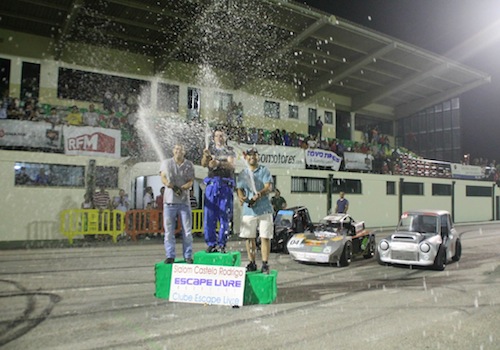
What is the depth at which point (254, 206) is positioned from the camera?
250 inches

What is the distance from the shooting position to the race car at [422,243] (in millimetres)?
9320

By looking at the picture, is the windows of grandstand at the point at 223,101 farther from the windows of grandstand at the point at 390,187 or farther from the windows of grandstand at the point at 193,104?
the windows of grandstand at the point at 390,187

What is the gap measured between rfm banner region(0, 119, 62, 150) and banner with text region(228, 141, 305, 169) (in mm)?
6835

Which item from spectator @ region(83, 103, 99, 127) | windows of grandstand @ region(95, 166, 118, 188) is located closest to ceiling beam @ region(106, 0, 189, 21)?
spectator @ region(83, 103, 99, 127)

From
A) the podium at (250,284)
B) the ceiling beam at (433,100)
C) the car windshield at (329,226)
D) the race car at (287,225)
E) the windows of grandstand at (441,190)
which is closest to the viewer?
the podium at (250,284)

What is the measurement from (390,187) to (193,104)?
1337cm

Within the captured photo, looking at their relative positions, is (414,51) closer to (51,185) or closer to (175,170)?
(51,185)

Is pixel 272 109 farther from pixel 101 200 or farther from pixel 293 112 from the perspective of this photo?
pixel 101 200

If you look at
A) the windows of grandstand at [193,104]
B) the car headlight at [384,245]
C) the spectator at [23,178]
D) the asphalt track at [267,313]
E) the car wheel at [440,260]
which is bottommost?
the asphalt track at [267,313]

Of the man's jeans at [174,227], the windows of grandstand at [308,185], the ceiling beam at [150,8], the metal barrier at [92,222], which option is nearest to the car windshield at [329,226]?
the man's jeans at [174,227]

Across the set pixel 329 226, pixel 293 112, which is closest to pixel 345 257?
pixel 329 226

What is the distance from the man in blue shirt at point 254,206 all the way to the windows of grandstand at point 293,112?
68.9 feet

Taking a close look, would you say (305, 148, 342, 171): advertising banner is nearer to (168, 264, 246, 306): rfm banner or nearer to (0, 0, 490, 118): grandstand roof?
(0, 0, 490, 118): grandstand roof

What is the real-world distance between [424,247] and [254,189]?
198 inches
